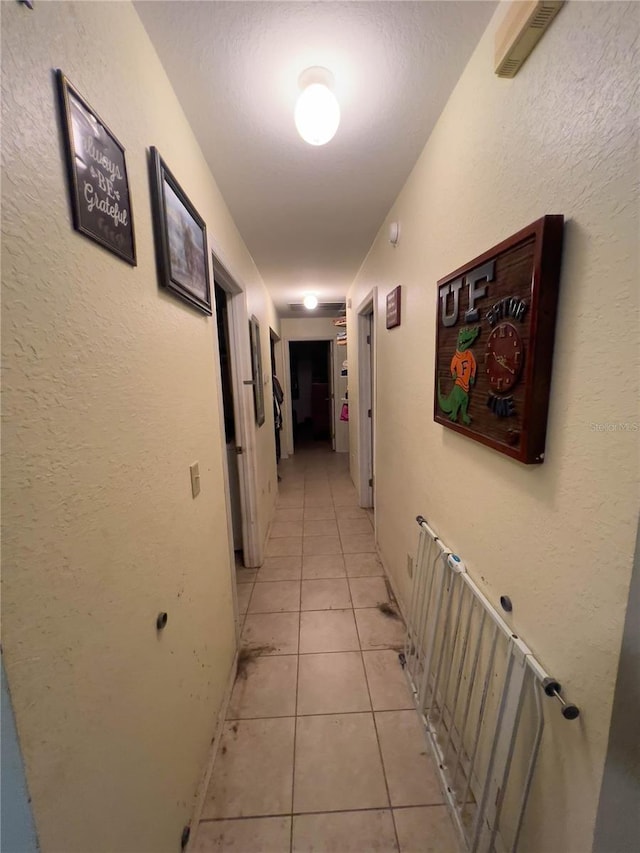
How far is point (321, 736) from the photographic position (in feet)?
4.28

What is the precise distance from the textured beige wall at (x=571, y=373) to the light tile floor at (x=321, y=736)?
0.46m

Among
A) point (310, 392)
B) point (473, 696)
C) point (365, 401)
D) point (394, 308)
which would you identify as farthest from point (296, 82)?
point (310, 392)

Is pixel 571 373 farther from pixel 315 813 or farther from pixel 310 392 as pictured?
pixel 310 392

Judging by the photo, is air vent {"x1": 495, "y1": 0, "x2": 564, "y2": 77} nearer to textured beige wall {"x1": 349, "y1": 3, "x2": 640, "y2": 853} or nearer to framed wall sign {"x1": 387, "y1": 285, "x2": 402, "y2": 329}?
textured beige wall {"x1": 349, "y1": 3, "x2": 640, "y2": 853}

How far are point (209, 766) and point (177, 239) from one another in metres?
1.92

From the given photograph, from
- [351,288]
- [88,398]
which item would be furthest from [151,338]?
[351,288]

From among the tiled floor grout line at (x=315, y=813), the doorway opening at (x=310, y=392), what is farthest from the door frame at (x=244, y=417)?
the doorway opening at (x=310, y=392)

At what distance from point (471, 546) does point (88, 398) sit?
1.18 metres

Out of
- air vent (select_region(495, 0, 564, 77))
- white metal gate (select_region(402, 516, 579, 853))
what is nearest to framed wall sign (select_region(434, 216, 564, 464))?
air vent (select_region(495, 0, 564, 77))

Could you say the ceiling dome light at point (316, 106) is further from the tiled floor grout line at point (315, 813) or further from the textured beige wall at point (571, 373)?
the tiled floor grout line at point (315, 813)

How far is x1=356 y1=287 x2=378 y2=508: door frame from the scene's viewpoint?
2.99 m

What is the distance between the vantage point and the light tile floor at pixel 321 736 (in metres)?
1.04

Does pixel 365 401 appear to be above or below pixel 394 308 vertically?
below

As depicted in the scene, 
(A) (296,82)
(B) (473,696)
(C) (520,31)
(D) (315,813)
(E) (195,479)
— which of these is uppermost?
(A) (296,82)
